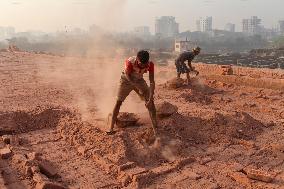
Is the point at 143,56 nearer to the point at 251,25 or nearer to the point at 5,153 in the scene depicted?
the point at 5,153

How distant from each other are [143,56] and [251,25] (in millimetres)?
178523

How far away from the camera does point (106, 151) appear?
576cm

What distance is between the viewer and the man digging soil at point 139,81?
6.01 metres

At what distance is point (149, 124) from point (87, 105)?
2703 mm

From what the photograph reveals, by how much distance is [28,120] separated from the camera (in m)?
7.39

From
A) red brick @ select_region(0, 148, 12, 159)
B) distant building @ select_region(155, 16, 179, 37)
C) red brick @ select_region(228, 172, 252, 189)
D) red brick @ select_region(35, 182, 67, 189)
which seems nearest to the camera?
red brick @ select_region(35, 182, 67, 189)

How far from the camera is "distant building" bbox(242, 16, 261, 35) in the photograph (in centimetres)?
16950

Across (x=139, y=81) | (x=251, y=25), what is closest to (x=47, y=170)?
(x=139, y=81)

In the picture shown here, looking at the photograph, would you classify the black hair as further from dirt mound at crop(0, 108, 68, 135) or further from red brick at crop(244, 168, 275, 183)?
dirt mound at crop(0, 108, 68, 135)

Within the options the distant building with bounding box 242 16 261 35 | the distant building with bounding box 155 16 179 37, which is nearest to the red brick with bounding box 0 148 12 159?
the distant building with bounding box 155 16 179 37

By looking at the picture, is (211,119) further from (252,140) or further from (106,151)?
(106,151)

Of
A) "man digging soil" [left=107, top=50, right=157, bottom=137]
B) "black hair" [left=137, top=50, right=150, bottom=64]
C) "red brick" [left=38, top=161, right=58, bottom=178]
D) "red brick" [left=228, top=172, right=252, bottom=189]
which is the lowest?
"red brick" [left=228, top=172, right=252, bottom=189]

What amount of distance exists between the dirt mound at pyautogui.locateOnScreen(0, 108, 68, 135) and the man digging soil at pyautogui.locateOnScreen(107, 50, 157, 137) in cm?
167

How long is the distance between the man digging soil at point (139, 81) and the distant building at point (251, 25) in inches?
6812
